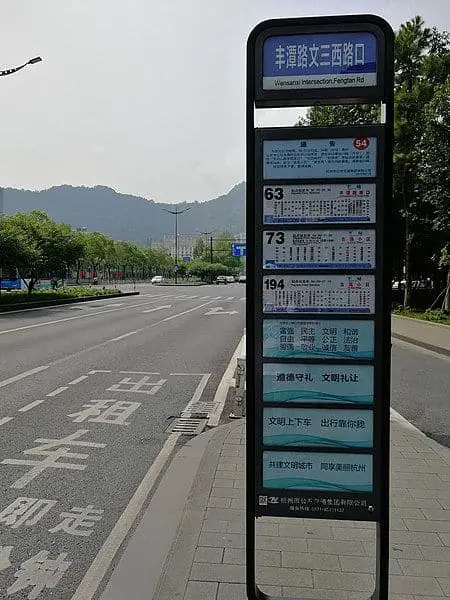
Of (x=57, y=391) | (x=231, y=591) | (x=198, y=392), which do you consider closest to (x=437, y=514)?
(x=231, y=591)

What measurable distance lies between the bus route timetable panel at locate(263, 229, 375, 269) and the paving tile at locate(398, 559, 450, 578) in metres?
Answer: 1.76

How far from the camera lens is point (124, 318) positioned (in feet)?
77.2

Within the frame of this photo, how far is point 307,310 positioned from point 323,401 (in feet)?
1.51

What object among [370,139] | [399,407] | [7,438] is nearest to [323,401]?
[370,139]

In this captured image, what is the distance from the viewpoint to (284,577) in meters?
3.25

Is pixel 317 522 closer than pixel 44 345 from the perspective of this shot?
Yes

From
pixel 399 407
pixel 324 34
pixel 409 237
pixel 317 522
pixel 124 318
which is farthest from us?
pixel 409 237

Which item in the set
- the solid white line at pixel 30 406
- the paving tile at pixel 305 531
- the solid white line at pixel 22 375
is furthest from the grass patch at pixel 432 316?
the paving tile at pixel 305 531

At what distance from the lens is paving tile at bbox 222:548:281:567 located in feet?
11.2

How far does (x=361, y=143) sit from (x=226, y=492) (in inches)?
115

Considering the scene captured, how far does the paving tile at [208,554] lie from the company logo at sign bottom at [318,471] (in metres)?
0.84

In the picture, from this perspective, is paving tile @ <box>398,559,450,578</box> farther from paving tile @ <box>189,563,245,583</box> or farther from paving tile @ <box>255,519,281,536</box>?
paving tile @ <box>189,563,245,583</box>

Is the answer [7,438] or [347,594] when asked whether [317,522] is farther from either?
[7,438]

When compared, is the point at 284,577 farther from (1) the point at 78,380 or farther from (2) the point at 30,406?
(1) the point at 78,380
